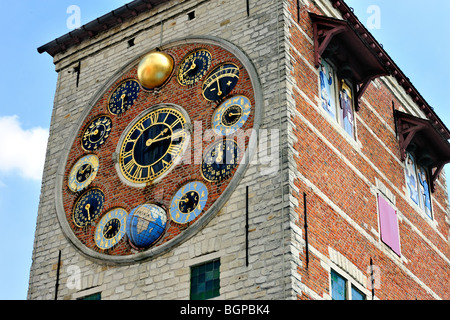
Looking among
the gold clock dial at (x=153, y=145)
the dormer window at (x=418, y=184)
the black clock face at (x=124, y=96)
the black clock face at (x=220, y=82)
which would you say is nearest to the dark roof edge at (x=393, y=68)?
the dormer window at (x=418, y=184)

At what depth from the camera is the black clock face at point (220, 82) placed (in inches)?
898

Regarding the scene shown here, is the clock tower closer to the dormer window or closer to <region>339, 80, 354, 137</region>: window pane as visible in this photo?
<region>339, 80, 354, 137</region>: window pane

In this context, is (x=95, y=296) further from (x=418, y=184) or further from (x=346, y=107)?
(x=418, y=184)

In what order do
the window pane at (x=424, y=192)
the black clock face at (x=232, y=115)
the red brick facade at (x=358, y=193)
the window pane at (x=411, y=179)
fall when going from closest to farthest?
the red brick facade at (x=358, y=193) → the black clock face at (x=232, y=115) → the window pane at (x=411, y=179) → the window pane at (x=424, y=192)

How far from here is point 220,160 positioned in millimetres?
21828

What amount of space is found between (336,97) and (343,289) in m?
4.95

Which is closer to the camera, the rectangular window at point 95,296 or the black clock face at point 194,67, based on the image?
the rectangular window at point 95,296

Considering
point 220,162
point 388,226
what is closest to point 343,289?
point 388,226

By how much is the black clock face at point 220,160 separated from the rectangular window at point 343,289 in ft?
10.1

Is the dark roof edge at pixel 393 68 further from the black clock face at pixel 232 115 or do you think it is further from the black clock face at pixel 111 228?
the black clock face at pixel 111 228

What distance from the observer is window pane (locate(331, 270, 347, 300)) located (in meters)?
20.9

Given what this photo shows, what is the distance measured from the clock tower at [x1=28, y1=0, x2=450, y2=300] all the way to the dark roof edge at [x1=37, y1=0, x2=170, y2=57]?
0.19 ft
